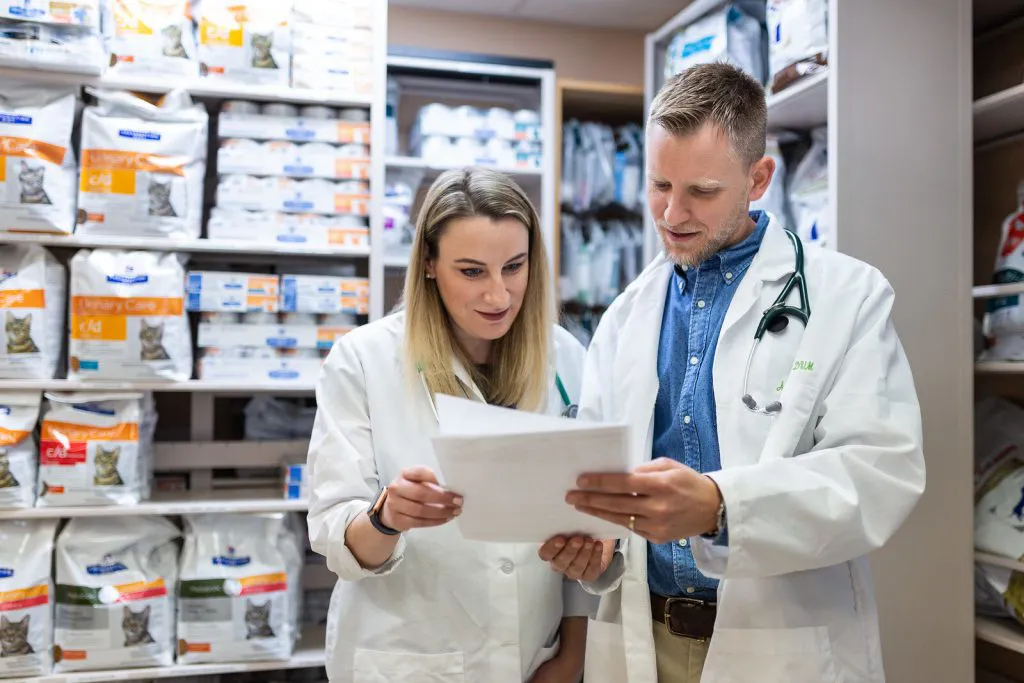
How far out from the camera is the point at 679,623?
56.8 inches

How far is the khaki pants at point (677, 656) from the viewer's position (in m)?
1.42

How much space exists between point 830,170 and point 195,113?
1959mm

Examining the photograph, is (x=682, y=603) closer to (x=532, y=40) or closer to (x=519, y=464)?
(x=519, y=464)

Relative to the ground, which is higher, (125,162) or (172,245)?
(125,162)

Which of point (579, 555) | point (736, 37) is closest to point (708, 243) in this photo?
point (579, 555)

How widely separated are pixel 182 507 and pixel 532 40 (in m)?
2.70

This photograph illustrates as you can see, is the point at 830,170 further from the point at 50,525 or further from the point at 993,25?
the point at 50,525

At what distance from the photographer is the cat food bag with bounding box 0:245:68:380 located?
8.19 feet

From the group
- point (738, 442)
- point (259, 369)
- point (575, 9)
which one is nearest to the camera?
point (738, 442)

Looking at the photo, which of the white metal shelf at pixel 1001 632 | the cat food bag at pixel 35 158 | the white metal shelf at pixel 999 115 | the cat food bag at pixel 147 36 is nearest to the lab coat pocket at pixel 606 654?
the white metal shelf at pixel 1001 632

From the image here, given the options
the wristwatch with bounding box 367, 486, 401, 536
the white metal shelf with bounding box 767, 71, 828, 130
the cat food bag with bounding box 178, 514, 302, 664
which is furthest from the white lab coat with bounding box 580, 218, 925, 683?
the cat food bag with bounding box 178, 514, 302, 664

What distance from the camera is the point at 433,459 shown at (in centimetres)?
165

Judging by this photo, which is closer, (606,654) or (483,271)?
(606,654)

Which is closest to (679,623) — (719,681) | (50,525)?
(719,681)
